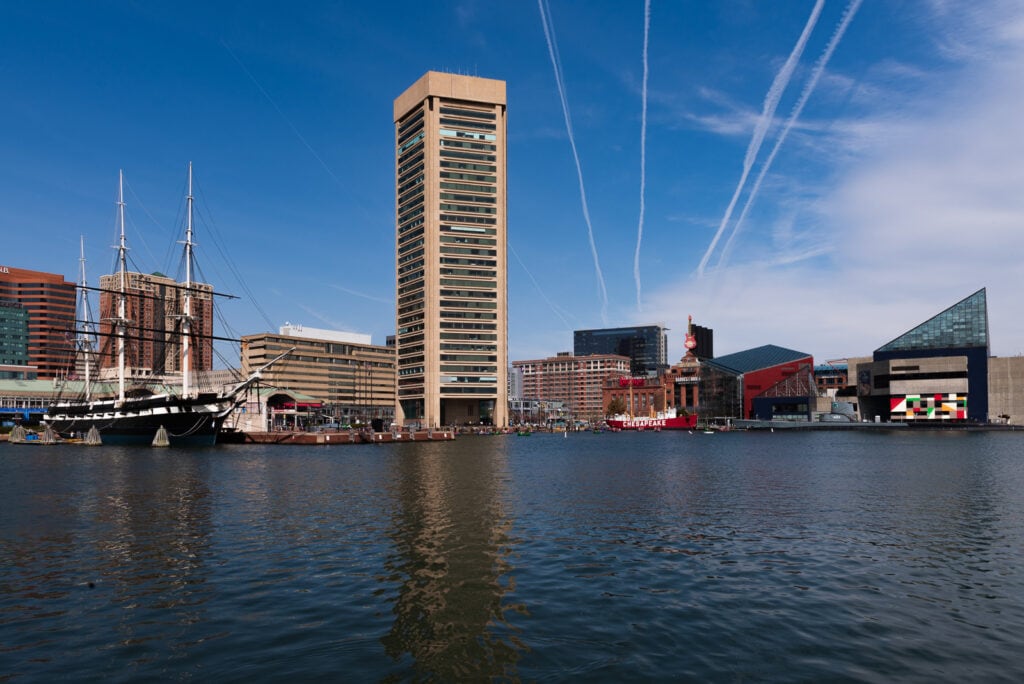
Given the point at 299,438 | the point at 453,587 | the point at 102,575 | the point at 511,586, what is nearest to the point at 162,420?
the point at 299,438

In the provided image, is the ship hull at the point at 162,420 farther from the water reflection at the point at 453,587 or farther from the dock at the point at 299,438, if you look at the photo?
the water reflection at the point at 453,587

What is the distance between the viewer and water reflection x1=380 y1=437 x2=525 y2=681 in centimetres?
1597

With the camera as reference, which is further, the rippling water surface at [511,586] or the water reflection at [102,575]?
the water reflection at [102,575]

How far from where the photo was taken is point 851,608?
20016mm

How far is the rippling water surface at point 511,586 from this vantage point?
619 inches

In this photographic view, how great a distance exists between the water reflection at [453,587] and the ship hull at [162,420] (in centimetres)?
8133

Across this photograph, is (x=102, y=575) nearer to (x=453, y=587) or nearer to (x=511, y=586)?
(x=453, y=587)

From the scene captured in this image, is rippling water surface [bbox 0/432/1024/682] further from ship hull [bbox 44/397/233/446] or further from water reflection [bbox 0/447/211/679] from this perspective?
ship hull [bbox 44/397/233/446]

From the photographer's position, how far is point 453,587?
22.4 meters

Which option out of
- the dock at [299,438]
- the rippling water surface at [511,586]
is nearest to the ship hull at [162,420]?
the dock at [299,438]

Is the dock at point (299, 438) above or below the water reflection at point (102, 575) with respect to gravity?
below

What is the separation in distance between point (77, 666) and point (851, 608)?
68.8 feet

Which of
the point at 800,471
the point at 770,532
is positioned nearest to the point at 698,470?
the point at 800,471

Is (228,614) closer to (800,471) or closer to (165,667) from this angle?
(165,667)
